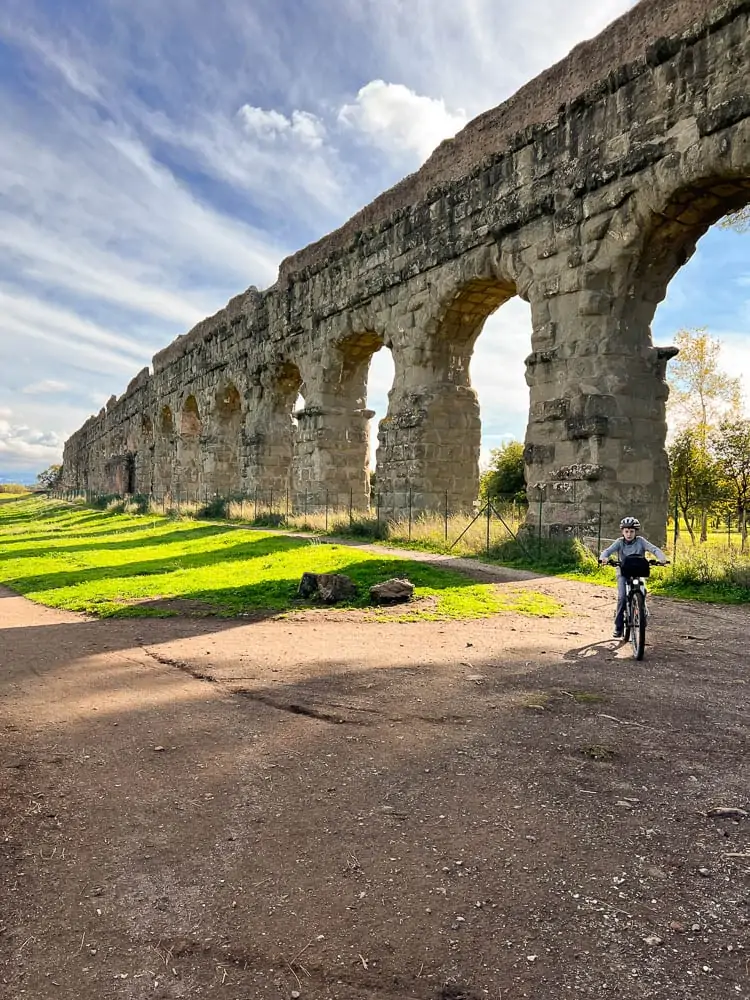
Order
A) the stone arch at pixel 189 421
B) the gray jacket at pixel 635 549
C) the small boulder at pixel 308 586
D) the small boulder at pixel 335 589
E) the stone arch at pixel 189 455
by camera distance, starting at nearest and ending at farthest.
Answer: the gray jacket at pixel 635 549 < the small boulder at pixel 335 589 < the small boulder at pixel 308 586 < the stone arch at pixel 189 421 < the stone arch at pixel 189 455

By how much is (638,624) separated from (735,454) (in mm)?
19514

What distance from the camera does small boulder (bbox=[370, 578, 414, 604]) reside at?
7.64 m

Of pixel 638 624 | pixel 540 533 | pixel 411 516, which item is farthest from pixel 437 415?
pixel 638 624

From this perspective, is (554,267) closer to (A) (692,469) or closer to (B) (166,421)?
(A) (692,469)

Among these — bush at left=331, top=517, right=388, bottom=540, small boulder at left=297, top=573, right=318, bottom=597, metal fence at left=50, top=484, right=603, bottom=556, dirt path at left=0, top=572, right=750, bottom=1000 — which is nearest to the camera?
dirt path at left=0, top=572, right=750, bottom=1000

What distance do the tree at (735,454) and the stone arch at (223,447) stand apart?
17372 millimetres

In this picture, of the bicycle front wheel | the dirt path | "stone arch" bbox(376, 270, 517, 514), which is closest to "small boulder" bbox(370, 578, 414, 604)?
the dirt path

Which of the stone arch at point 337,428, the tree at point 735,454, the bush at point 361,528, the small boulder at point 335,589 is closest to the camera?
the small boulder at point 335,589

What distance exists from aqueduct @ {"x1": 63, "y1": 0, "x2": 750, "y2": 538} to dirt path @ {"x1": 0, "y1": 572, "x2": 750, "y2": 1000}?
627 centimetres

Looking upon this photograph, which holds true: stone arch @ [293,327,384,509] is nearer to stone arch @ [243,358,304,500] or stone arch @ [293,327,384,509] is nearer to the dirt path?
stone arch @ [243,358,304,500]

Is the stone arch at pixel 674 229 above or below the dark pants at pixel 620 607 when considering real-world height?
above

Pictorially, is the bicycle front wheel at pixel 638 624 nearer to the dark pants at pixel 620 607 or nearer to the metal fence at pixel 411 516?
the dark pants at pixel 620 607

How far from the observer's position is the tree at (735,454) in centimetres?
2170

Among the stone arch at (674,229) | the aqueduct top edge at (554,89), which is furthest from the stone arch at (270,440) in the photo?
the stone arch at (674,229)
